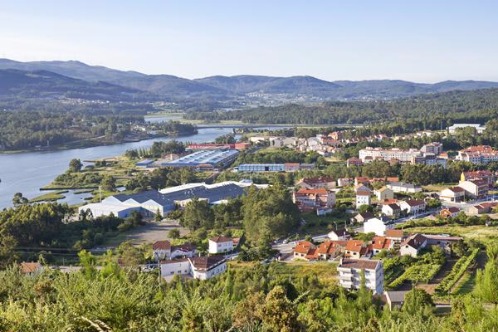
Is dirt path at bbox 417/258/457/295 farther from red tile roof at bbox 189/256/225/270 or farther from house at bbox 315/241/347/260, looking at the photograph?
red tile roof at bbox 189/256/225/270

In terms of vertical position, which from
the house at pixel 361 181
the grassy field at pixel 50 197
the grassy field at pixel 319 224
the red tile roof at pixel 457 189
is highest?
the red tile roof at pixel 457 189

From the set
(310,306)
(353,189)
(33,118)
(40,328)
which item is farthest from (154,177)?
(33,118)

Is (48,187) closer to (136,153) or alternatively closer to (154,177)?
(154,177)

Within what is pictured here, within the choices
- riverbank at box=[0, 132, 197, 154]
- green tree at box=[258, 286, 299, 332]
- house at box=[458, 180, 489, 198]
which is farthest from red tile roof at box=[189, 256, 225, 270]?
riverbank at box=[0, 132, 197, 154]

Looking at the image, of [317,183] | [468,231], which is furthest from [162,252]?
[317,183]

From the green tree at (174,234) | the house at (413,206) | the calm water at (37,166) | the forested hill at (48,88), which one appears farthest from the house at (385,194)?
the forested hill at (48,88)

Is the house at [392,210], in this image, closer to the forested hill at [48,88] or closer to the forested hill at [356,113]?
the forested hill at [356,113]

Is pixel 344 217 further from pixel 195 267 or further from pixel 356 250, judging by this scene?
pixel 195 267
